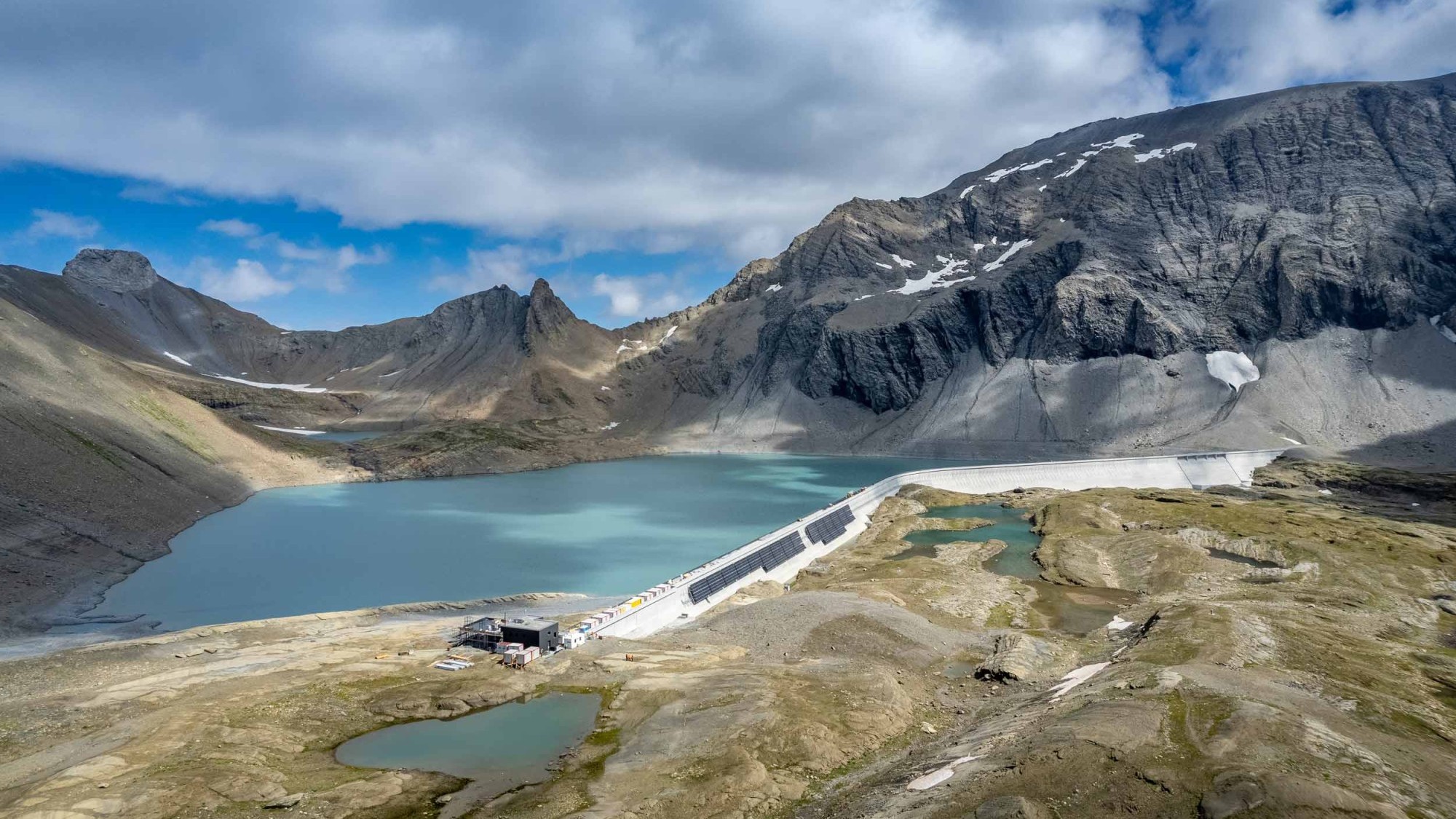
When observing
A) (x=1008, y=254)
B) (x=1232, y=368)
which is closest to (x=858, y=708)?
(x=1232, y=368)

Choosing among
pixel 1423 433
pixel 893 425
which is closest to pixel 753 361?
pixel 893 425

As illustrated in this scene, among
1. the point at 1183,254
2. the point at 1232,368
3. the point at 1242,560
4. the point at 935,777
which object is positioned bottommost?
the point at 1242,560

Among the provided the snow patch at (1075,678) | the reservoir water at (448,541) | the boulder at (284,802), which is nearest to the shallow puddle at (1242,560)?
the snow patch at (1075,678)

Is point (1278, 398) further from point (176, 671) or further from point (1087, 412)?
point (176, 671)

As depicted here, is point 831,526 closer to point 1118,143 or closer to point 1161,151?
point 1161,151

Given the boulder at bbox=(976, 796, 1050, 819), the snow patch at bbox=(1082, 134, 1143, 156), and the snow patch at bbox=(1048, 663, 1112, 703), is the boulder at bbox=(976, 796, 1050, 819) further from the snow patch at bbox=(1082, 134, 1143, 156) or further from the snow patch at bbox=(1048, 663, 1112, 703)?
the snow patch at bbox=(1082, 134, 1143, 156)

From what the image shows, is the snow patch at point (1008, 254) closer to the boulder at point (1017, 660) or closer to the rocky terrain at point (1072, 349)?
the rocky terrain at point (1072, 349)
